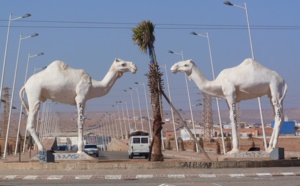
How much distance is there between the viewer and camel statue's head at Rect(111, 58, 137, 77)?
3622 centimetres

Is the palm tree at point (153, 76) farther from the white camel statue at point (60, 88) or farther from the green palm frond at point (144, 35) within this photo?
the white camel statue at point (60, 88)

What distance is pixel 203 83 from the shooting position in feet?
120

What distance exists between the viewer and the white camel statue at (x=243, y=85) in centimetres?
3547

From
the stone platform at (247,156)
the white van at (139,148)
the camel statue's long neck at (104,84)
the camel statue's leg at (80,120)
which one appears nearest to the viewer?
the camel statue's leg at (80,120)

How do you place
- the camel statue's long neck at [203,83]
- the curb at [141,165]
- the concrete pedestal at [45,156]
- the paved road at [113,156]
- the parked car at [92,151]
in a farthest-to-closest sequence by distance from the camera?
1. the parked car at [92,151]
2. the paved road at [113,156]
3. the camel statue's long neck at [203,83]
4. the concrete pedestal at [45,156]
5. the curb at [141,165]

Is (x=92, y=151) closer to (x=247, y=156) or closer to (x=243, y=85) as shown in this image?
(x=247, y=156)

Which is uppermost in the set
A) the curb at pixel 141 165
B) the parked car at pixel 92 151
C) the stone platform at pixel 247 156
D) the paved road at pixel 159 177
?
the parked car at pixel 92 151

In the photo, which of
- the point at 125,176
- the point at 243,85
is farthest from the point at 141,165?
the point at 243,85

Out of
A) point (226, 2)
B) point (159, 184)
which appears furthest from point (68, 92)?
point (226, 2)

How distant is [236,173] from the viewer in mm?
29734

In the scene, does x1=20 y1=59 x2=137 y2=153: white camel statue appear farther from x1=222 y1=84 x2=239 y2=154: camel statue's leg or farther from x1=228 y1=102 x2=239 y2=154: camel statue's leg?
x1=228 y1=102 x2=239 y2=154: camel statue's leg

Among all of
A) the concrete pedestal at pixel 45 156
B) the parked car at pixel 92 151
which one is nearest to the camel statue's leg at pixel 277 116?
the concrete pedestal at pixel 45 156

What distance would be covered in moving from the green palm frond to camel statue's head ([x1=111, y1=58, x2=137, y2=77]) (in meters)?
1.32

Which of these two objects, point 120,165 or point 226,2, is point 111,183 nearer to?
point 120,165
